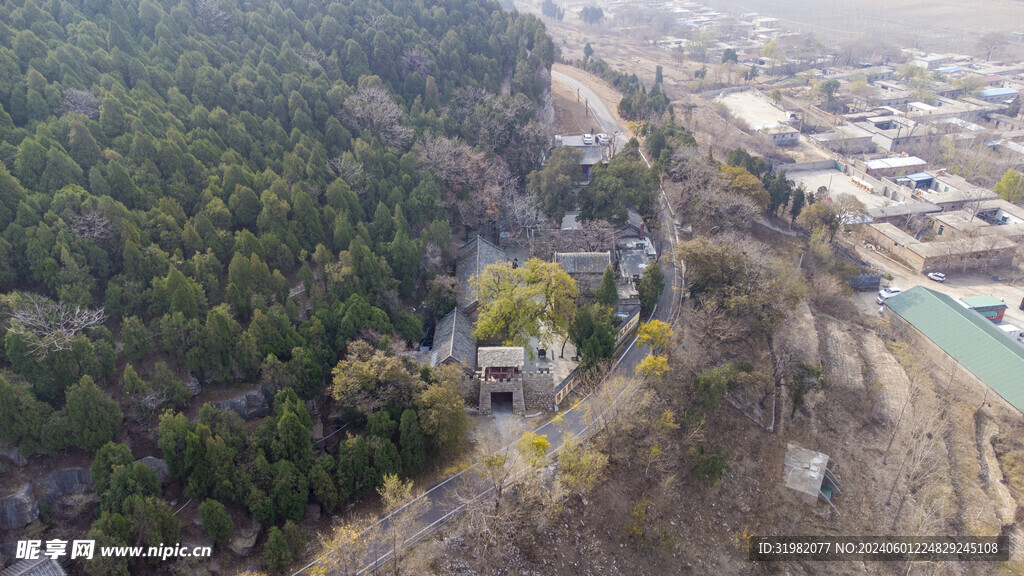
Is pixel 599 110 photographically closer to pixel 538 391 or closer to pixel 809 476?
pixel 538 391

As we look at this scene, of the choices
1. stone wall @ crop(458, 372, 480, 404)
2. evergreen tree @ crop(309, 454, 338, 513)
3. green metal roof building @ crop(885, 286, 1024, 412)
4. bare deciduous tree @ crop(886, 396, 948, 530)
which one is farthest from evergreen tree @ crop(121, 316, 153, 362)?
green metal roof building @ crop(885, 286, 1024, 412)

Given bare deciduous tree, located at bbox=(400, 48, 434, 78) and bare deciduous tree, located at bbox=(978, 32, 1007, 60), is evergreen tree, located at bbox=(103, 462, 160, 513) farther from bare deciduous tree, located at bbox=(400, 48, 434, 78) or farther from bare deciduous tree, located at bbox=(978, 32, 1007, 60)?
bare deciduous tree, located at bbox=(978, 32, 1007, 60)

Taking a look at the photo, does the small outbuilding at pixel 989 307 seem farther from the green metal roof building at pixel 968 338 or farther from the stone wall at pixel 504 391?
the stone wall at pixel 504 391

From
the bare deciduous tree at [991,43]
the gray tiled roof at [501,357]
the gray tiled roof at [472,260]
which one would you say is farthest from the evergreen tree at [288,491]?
the bare deciduous tree at [991,43]

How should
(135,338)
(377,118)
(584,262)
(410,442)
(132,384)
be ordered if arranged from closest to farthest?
1. (132,384)
2. (410,442)
3. (135,338)
4. (584,262)
5. (377,118)

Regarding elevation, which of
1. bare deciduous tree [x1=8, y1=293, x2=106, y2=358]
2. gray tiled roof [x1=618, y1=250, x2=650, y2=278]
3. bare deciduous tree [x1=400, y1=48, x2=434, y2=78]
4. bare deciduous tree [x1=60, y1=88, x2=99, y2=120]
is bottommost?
gray tiled roof [x1=618, y1=250, x2=650, y2=278]

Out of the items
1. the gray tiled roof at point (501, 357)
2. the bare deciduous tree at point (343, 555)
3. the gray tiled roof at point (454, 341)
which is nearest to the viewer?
the bare deciduous tree at point (343, 555)

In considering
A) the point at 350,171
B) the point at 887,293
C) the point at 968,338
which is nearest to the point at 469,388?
the point at 350,171
